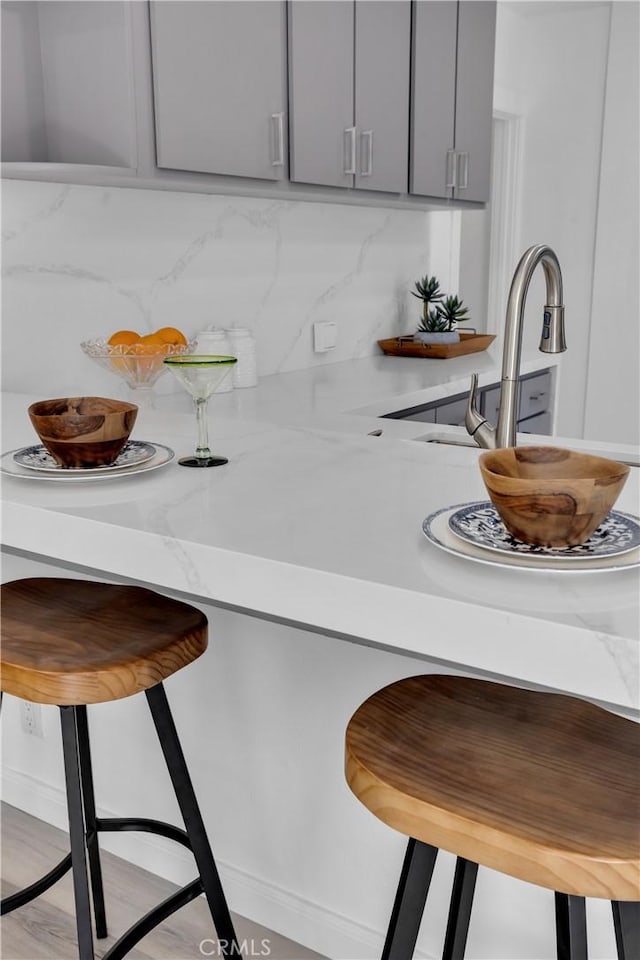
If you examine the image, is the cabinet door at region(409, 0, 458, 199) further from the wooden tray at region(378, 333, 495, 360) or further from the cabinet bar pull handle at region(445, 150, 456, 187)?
the wooden tray at region(378, 333, 495, 360)

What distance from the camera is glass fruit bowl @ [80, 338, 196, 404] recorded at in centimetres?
194

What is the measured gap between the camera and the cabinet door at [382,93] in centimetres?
284

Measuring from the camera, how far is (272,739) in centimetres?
166

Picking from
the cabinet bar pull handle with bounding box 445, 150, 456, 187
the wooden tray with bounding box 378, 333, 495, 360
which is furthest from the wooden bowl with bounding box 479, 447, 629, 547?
the cabinet bar pull handle with bounding box 445, 150, 456, 187

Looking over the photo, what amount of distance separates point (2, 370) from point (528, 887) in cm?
164

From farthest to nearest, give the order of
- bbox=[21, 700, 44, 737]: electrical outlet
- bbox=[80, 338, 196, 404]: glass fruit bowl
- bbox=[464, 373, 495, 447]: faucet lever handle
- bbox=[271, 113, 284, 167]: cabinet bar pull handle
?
bbox=[271, 113, 284, 167]: cabinet bar pull handle < bbox=[21, 700, 44, 737]: electrical outlet < bbox=[80, 338, 196, 404]: glass fruit bowl < bbox=[464, 373, 495, 447]: faucet lever handle

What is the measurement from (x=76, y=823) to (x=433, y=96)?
2.80m

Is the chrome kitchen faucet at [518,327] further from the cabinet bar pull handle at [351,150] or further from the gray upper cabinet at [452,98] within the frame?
the gray upper cabinet at [452,98]

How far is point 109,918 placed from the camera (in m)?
1.81

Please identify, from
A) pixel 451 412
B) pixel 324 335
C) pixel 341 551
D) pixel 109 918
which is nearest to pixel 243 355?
pixel 324 335

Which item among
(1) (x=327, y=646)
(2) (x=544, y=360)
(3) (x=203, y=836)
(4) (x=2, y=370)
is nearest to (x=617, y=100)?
(2) (x=544, y=360)

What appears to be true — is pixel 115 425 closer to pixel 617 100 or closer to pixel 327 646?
pixel 327 646

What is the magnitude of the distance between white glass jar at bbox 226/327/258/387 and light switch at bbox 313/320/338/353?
48 centimetres

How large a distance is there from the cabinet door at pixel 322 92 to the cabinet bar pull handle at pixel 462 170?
788mm
